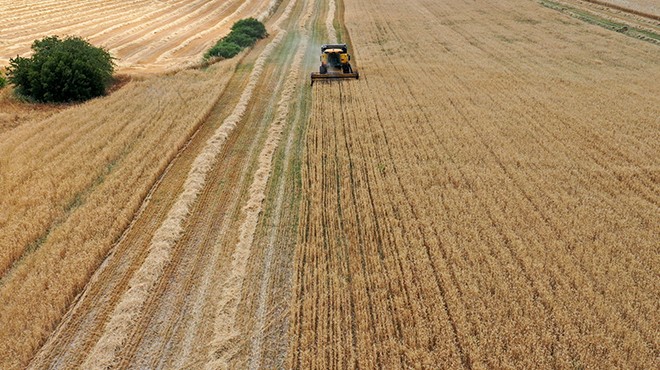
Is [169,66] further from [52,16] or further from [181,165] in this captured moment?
[52,16]

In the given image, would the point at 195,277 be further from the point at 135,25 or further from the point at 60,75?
the point at 135,25

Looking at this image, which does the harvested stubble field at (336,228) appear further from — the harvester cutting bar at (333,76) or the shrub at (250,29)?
the shrub at (250,29)

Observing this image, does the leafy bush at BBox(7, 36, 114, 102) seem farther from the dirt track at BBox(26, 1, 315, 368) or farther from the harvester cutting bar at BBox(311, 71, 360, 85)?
the harvester cutting bar at BBox(311, 71, 360, 85)

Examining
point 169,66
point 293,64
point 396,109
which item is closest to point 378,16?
point 293,64

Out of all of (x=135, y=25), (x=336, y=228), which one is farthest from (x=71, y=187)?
(x=135, y=25)

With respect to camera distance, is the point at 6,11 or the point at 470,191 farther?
the point at 6,11

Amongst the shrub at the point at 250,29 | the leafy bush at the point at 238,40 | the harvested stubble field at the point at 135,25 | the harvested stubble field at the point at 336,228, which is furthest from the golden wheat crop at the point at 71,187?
the shrub at the point at 250,29

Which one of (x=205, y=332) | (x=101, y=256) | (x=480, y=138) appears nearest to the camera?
(x=205, y=332)
